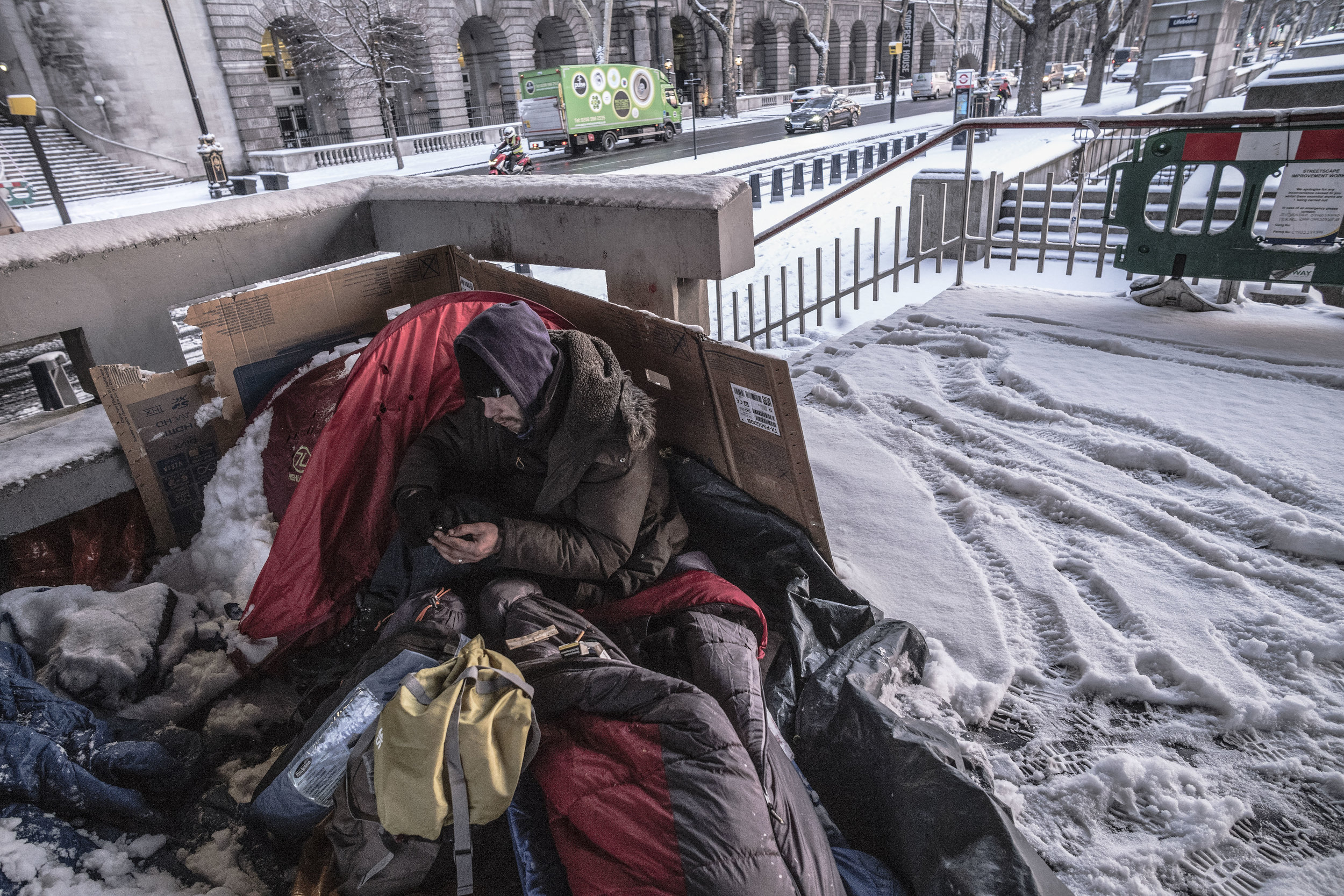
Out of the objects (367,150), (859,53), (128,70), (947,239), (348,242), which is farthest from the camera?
(859,53)

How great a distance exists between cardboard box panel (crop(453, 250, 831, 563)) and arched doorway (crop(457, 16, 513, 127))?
3032cm

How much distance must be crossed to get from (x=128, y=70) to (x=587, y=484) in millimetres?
26729

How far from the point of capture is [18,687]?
7.47ft

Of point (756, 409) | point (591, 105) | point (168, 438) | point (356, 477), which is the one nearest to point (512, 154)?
point (591, 105)

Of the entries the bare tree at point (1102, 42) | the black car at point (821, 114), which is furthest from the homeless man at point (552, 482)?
the bare tree at point (1102, 42)

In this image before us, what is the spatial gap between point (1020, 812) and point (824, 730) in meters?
0.53

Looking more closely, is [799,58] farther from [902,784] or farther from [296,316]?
[902,784]

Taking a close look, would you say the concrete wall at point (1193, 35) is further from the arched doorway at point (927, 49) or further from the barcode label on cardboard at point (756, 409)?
the arched doorway at point (927, 49)

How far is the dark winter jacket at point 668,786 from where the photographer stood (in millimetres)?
1563

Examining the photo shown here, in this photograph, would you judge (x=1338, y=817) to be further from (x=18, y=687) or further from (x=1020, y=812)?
(x=18, y=687)

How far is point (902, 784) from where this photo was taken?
6.18 ft

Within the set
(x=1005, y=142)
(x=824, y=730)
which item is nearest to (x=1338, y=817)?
(x=824, y=730)

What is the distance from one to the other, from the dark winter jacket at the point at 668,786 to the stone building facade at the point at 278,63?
87.6 feet

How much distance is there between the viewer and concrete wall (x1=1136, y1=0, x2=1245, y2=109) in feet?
60.3
